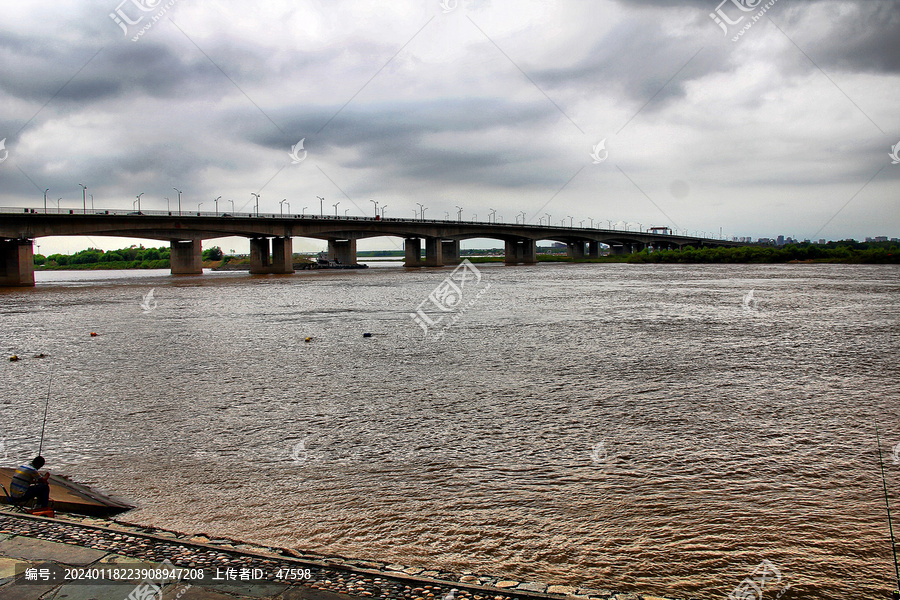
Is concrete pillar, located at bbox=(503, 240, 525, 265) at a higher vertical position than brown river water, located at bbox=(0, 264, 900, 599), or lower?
higher

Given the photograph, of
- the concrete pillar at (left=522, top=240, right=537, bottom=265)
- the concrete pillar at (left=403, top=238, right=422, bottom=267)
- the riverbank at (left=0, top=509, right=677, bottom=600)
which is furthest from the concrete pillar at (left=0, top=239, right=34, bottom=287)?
the concrete pillar at (left=522, top=240, right=537, bottom=265)

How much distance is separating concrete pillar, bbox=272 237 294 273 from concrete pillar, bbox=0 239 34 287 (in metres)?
37.8

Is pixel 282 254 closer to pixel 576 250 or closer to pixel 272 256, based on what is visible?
pixel 272 256

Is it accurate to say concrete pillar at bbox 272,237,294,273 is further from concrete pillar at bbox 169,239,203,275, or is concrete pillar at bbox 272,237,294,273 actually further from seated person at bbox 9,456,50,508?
seated person at bbox 9,456,50,508

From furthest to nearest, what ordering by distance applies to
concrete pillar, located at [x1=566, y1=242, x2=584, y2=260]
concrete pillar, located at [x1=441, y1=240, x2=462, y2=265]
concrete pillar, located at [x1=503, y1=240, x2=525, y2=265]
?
concrete pillar, located at [x1=566, y1=242, x2=584, y2=260] → concrete pillar, located at [x1=503, y1=240, x2=525, y2=265] → concrete pillar, located at [x1=441, y1=240, x2=462, y2=265]

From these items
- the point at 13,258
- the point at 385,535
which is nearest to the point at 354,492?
the point at 385,535

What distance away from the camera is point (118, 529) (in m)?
7.16

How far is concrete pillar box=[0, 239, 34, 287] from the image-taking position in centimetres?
7069

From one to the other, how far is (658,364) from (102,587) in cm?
1679

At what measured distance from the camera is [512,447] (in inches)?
434

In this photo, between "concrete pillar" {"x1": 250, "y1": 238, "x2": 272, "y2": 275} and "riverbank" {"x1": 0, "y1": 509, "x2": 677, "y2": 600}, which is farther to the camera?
"concrete pillar" {"x1": 250, "y1": 238, "x2": 272, "y2": 275}

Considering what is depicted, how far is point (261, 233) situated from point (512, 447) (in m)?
95.2

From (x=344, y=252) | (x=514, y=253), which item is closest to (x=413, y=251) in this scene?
(x=344, y=252)

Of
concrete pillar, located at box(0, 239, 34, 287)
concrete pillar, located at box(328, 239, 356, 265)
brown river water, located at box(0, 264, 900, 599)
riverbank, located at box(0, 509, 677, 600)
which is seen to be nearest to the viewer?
riverbank, located at box(0, 509, 677, 600)
